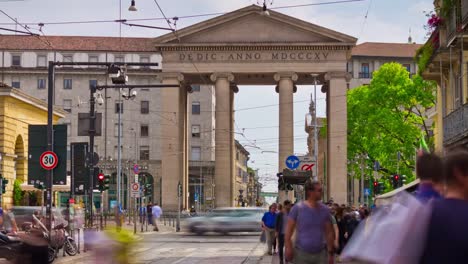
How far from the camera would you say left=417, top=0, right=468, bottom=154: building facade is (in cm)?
2925

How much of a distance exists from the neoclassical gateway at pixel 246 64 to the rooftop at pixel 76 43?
37.0 m

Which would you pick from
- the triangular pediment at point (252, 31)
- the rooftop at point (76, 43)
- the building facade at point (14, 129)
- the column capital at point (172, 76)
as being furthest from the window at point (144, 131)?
the building facade at point (14, 129)

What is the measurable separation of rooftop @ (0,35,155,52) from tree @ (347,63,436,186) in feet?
153

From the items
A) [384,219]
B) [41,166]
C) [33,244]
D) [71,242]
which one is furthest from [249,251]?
[384,219]

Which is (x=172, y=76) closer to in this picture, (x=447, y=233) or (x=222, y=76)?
(x=222, y=76)

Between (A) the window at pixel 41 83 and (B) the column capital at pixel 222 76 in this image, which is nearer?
(B) the column capital at pixel 222 76

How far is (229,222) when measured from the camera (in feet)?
159

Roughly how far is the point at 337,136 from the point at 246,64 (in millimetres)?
9952

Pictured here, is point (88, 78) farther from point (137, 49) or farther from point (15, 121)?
point (15, 121)

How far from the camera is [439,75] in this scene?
39.2 metres

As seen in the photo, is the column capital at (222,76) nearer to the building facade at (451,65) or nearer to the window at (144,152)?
the building facade at (451,65)

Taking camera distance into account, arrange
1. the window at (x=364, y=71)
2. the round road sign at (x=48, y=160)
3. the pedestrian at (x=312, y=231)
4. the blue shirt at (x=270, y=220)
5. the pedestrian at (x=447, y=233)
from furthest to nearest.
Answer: the window at (x=364, y=71) < the blue shirt at (x=270, y=220) < the round road sign at (x=48, y=160) < the pedestrian at (x=312, y=231) < the pedestrian at (x=447, y=233)

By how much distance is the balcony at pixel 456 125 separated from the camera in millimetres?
28688

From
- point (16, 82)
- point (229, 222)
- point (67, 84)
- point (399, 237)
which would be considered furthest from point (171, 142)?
point (399, 237)
